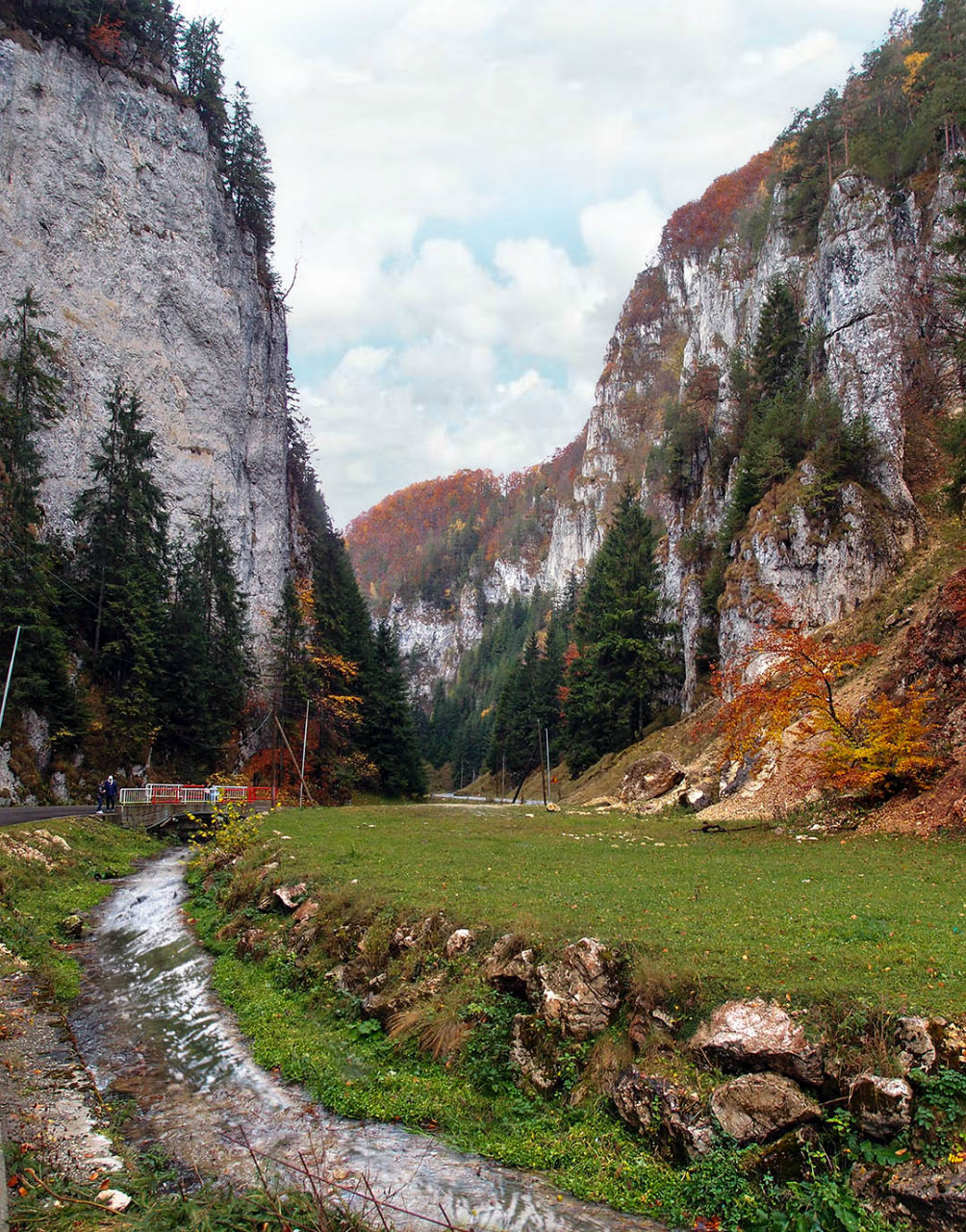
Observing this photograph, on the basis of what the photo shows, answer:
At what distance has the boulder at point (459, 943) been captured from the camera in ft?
36.6

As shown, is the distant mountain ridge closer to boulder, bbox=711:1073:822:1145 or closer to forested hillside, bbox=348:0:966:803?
forested hillside, bbox=348:0:966:803

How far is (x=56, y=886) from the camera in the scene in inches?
757

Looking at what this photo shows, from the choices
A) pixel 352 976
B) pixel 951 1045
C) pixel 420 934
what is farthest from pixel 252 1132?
pixel 951 1045

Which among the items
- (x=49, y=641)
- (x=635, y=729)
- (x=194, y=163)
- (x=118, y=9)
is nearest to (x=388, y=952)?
(x=49, y=641)

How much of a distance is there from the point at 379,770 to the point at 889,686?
1555 inches

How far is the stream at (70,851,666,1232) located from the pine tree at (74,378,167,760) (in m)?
29.6

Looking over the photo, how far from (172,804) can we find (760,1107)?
1339 inches

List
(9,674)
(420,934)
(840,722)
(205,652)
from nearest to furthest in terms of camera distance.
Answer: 1. (420,934)
2. (840,722)
3. (9,674)
4. (205,652)

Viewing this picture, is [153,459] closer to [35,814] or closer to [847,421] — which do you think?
[35,814]

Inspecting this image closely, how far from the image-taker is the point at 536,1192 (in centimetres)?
736

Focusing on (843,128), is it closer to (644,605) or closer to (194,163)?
(644,605)

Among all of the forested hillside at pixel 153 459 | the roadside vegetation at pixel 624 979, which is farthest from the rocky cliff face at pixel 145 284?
the roadside vegetation at pixel 624 979

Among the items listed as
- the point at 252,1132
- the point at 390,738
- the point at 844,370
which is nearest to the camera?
the point at 252,1132

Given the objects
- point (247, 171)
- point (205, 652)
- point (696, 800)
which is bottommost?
point (696, 800)
